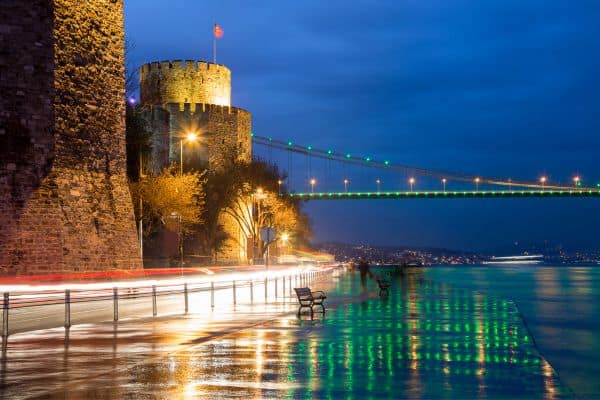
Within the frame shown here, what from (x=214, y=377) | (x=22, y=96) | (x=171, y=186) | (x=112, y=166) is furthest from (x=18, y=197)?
(x=214, y=377)

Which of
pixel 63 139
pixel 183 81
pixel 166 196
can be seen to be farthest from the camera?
pixel 183 81

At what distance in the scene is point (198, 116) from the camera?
218 ft

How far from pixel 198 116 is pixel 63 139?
118 feet

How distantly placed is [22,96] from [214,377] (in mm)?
21079

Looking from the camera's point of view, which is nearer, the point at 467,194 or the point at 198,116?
the point at 198,116

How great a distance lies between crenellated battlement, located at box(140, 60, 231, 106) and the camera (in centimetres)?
6862

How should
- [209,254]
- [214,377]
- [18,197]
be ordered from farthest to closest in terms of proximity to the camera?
[209,254] < [18,197] < [214,377]

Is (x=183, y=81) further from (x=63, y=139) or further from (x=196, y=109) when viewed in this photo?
(x=63, y=139)

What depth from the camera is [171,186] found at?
149 ft

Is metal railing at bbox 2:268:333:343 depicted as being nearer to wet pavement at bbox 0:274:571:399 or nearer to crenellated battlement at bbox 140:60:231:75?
wet pavement at bbox 0:274:571:399

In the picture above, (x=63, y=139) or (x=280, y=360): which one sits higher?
(x=63, y=139)

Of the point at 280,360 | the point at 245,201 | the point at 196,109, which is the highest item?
the point at 196,109

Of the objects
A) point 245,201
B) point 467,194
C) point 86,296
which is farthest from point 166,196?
point 467,194

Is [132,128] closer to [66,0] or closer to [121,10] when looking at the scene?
[121,10]
